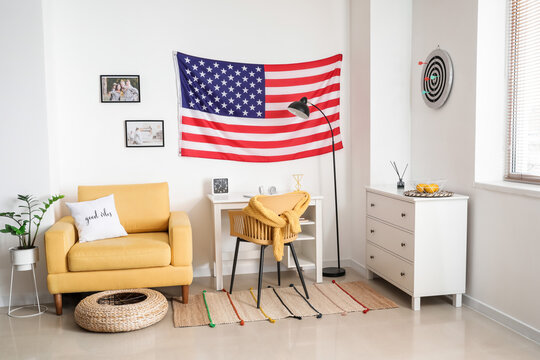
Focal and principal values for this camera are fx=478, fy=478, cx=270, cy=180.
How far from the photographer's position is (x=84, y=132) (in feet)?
13.3

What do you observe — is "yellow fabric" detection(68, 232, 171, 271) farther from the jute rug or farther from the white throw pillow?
the jute rug

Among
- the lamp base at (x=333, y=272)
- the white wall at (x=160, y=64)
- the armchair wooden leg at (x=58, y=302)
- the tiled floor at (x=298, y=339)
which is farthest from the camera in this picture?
the lamp base at (x=333, y=272)

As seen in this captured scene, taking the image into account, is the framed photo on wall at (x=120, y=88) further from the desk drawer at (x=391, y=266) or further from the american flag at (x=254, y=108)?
the desk drawer at (x=391, y=266)

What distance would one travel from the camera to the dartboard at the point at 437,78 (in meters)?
3.62

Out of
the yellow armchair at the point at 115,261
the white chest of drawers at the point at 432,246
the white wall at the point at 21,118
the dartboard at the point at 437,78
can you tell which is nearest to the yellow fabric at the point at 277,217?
the yellow armchair at the point at 115,261

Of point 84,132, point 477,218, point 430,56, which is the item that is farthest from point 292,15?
point 477,218

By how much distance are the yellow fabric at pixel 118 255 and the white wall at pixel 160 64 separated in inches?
35.1

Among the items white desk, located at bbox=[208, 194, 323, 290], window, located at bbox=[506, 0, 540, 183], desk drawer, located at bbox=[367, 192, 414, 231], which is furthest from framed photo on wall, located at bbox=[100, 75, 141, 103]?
window, located at bbox=[506, 0, 540, 183]

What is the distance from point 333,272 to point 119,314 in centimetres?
200

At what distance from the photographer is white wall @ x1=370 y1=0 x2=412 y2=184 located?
4145 millimetres

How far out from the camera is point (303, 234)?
418 centimetres

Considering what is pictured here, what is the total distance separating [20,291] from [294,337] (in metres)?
2.14

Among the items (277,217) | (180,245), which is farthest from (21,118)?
(277,217)

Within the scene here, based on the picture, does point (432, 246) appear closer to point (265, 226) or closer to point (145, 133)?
point (265, 226)
